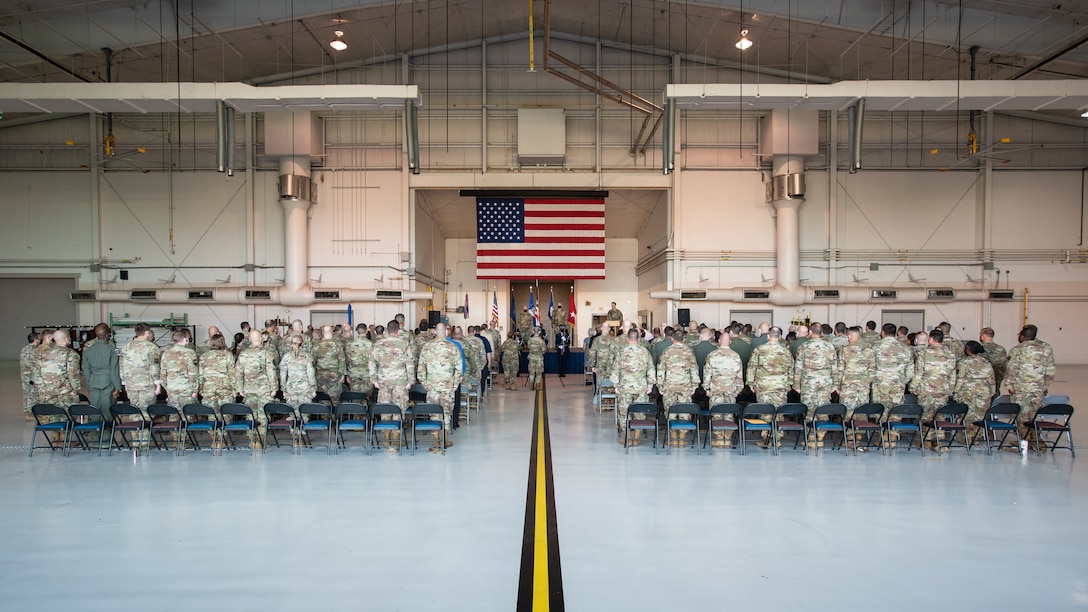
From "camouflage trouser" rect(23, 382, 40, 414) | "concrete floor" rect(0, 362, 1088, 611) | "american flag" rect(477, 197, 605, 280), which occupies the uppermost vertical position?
"american flag" rect(477, 197, 605, 280)

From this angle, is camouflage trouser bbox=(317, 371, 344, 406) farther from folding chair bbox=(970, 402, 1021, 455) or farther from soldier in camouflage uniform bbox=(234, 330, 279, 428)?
folding chair bbox=(970, 402, 1021, 455)

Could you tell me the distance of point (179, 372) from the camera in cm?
711

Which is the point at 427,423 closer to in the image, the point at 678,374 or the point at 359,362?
the point at 359,362

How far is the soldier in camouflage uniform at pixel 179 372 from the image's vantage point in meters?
7.09

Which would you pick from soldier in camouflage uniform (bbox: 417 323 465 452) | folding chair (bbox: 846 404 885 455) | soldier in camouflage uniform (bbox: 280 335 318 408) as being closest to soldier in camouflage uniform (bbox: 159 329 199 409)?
soldier in camouflage uniform (bbox: 280 335 318 408)

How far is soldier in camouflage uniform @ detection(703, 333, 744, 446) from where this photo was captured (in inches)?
281

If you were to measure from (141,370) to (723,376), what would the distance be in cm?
726

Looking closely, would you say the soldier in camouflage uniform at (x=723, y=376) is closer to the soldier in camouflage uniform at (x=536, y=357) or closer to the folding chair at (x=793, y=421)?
the folding chair at (x=793, y=421)

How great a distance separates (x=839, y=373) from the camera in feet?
24.1

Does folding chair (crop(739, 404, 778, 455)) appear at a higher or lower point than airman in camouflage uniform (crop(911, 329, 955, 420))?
lower

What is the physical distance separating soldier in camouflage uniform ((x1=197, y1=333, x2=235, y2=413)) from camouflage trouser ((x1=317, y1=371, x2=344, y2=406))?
47.1 inches

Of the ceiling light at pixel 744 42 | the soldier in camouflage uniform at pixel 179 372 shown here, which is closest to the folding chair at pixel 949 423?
the soldier in camouflage uniform at pixel 179 372

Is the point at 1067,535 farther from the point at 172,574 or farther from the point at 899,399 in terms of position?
the point at 172,574

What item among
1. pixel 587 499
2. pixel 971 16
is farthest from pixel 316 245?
pixel 971 16
